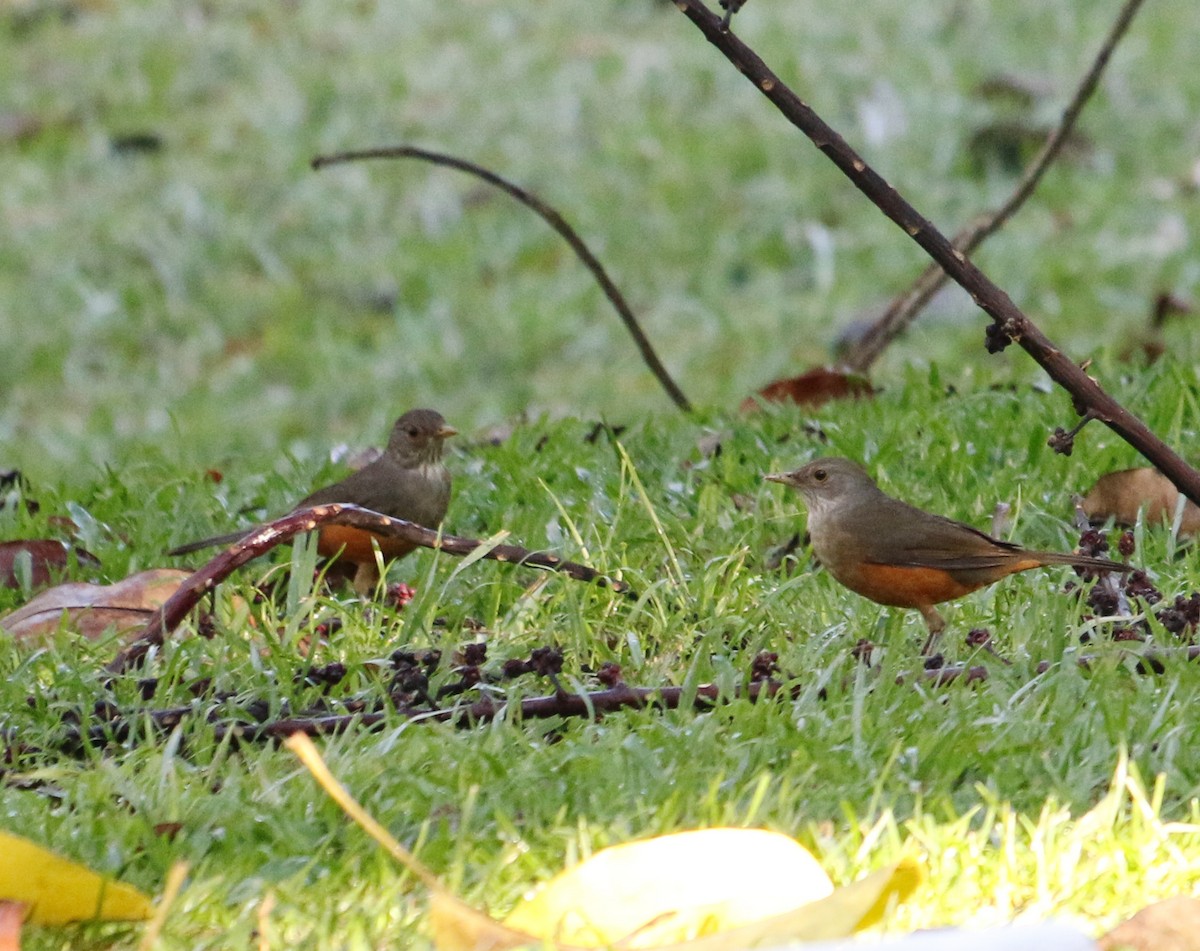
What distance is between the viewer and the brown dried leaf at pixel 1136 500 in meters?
4.86

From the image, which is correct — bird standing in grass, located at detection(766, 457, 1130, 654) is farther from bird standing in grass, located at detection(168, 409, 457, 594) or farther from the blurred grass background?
the blurred grass background

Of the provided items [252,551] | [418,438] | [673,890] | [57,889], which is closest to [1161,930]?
[673,890]

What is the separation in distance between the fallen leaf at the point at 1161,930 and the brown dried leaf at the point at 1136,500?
238 cm

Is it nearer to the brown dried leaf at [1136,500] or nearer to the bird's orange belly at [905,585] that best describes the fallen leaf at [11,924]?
the bird's orange belly at [905,585]

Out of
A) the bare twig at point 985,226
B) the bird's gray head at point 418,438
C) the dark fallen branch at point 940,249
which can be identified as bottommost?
the bird's gray head at point 418,438

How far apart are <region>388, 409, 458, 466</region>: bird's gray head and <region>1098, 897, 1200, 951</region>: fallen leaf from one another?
10.2ft

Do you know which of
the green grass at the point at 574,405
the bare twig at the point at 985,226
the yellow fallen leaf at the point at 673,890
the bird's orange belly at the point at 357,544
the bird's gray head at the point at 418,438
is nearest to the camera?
the yellow fallen leaf at the point at 673,890

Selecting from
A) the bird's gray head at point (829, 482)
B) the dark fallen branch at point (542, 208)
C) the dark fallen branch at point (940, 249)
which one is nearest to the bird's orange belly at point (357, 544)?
the bird's gray head at point (829, 482)

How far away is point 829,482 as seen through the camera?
4699 millimetres

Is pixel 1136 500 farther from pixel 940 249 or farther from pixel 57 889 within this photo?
pixel 57 889

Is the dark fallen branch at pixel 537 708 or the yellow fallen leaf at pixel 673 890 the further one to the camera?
the dark fallen branch at pixel 537 708

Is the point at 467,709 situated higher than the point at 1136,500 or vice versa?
the point at 1136,500

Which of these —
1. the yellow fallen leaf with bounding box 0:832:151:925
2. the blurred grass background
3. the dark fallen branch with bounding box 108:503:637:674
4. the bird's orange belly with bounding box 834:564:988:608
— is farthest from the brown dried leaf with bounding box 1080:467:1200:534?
the blurred grass background

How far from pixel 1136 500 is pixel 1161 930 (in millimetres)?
2580
